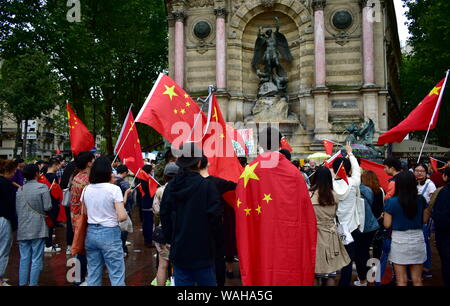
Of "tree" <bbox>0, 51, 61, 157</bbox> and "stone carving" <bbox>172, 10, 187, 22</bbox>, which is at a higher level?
"stone carving" <bbox>172, 10, 187, 22</bbox>

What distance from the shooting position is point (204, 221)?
13.5ft

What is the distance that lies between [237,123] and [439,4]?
43.4 ft

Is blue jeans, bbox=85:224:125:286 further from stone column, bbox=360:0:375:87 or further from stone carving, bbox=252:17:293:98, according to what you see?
stone column, bbox=360:0:375:87

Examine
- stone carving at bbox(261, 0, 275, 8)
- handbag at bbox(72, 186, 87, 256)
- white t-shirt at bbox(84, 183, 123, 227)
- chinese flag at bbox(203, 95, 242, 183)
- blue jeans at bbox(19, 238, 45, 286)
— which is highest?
stone carving at bbox(261, 0, 275, 8)

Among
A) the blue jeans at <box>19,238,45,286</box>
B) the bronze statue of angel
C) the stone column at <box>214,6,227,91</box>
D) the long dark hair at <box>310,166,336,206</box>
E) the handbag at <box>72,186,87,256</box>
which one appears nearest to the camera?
the handbag at <box>72,186,87,256</box>

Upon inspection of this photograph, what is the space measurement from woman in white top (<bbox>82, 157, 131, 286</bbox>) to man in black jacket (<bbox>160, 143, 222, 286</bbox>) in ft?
3.39

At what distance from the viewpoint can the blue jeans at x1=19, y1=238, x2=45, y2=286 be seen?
6.01 meters

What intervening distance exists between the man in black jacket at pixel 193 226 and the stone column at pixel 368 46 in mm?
18911

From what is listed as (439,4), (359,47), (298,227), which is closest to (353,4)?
(359,47)

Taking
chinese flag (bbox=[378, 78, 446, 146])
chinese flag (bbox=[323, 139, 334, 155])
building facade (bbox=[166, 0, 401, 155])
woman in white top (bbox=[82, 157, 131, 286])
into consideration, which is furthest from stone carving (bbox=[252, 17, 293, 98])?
woman in white top (bbox=[82, 157, 131, 286])

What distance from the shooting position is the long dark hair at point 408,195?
204 inches

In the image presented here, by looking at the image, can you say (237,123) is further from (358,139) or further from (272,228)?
(272,228)

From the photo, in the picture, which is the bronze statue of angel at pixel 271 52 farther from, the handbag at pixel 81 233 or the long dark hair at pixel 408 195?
the handbag at pixel 81 233

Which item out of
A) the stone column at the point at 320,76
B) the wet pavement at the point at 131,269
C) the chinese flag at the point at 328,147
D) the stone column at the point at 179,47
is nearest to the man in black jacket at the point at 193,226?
the wet pavement at the point at 131,269
